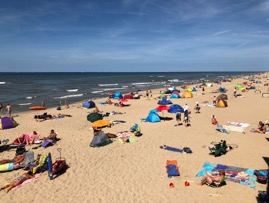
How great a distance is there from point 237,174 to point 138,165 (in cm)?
405

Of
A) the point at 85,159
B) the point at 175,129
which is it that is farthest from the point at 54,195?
the point at 175,129

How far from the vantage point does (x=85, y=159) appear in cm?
1147

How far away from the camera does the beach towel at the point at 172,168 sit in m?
9.45

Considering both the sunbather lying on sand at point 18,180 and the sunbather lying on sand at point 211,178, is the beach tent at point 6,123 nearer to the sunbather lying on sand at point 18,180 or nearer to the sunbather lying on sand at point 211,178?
the sunbather lying on sand at point 18,180

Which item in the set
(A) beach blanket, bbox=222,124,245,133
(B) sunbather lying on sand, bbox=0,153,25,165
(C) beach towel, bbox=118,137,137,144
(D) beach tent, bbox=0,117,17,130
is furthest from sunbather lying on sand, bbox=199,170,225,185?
(D) beach tent, bbox=0,117,17,130

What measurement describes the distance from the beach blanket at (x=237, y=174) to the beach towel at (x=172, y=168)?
0.86 metres

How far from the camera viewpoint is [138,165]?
34.9ft

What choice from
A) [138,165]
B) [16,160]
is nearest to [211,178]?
[138,165]

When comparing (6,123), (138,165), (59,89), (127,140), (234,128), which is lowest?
(59,89)

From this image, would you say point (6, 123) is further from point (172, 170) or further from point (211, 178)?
point (211, 178)

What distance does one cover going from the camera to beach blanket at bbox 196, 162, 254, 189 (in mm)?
8786

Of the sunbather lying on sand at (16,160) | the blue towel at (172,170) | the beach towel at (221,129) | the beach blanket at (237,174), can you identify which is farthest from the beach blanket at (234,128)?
the sunbather lying on sand at (16,160)

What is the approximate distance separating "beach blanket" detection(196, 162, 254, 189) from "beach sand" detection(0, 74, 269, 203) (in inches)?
8.4

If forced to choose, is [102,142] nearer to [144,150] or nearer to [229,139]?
[144,150]
